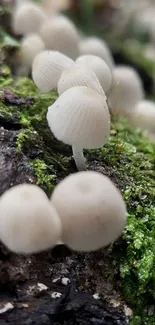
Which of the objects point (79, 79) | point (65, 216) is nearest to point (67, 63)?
point (79, 79)

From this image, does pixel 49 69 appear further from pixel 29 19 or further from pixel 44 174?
pixel 29 19

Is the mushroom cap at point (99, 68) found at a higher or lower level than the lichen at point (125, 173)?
higher

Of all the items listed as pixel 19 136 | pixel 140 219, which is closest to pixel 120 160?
pixel 140 219

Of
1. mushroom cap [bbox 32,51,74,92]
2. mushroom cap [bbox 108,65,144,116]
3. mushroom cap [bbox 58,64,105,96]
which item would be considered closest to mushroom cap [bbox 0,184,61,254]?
mushroom cap [bbox 58,64,105,96]

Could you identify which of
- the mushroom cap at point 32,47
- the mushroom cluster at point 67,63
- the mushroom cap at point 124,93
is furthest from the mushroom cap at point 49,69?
the mushroom cap at point 124,93

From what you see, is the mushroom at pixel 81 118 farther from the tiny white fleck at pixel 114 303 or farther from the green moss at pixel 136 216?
the tiny white fleck at pixel 114 303

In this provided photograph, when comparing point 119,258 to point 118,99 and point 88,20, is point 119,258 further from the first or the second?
point 88,20
